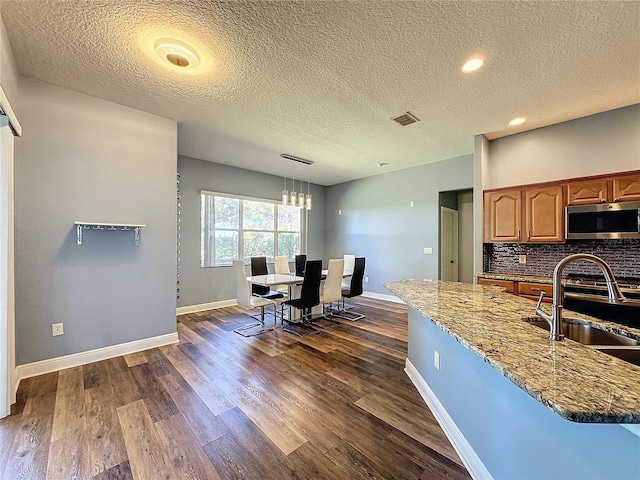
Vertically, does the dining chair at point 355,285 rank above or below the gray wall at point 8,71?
below

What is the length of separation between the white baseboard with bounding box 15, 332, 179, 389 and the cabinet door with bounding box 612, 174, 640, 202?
17.5ft

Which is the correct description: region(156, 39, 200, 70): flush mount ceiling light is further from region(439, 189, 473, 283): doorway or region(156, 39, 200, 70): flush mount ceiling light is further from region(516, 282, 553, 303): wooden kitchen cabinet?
region(439, 189, 473, 283): doorway

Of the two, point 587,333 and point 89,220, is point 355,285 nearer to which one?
point 587,333

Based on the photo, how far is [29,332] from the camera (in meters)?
2.54

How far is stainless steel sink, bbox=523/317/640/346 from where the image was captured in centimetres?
125

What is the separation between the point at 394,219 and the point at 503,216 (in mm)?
2412

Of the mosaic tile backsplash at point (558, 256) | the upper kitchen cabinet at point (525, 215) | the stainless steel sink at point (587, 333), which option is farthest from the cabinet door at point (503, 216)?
the stainless steel sink at point (587, 333)

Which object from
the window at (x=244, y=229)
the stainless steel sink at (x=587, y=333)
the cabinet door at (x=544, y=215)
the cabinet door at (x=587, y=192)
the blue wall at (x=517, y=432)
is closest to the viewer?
the blue wall at (x=517, y=432)

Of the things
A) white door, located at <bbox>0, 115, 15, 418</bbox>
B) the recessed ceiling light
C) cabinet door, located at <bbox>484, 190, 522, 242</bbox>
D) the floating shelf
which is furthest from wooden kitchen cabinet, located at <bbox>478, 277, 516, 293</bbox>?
white door, located at <bbox>0, 115, 15, 418</bbox>

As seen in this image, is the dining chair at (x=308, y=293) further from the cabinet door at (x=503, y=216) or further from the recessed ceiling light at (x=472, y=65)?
the recessed ceiling light at (x=472, y=65)

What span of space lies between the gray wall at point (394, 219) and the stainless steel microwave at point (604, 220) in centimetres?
178

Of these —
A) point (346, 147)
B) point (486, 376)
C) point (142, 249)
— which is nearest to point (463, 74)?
point (346, 147)

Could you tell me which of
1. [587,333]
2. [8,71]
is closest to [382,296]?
[587,333]

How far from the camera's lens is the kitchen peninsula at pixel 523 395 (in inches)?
29.2
